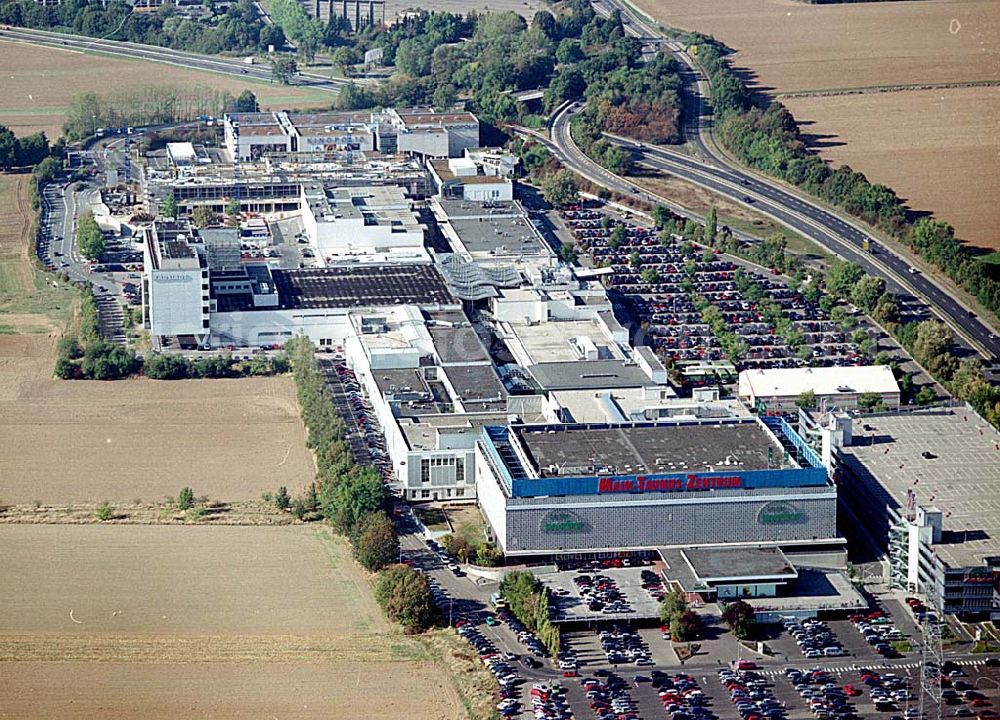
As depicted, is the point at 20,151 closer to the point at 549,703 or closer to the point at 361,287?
the point at 361,287

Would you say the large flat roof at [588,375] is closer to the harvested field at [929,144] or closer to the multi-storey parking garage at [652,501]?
the multi-storey parking garage at [652,501]

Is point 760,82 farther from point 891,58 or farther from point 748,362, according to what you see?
point 748,362

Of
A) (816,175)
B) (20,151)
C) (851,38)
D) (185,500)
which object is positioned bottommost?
(20,151)

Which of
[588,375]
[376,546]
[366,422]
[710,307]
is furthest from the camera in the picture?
[710,307]

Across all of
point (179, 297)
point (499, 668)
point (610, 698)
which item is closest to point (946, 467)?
point (610, 698)

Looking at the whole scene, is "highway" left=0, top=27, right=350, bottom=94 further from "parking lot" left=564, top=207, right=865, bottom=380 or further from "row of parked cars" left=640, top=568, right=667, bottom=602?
"row of parked cars" left=640, top=568, right=667, bottom=602

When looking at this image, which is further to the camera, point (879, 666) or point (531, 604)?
point (531, 604)

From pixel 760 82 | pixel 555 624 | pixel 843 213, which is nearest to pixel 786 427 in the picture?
pixel 555 624
